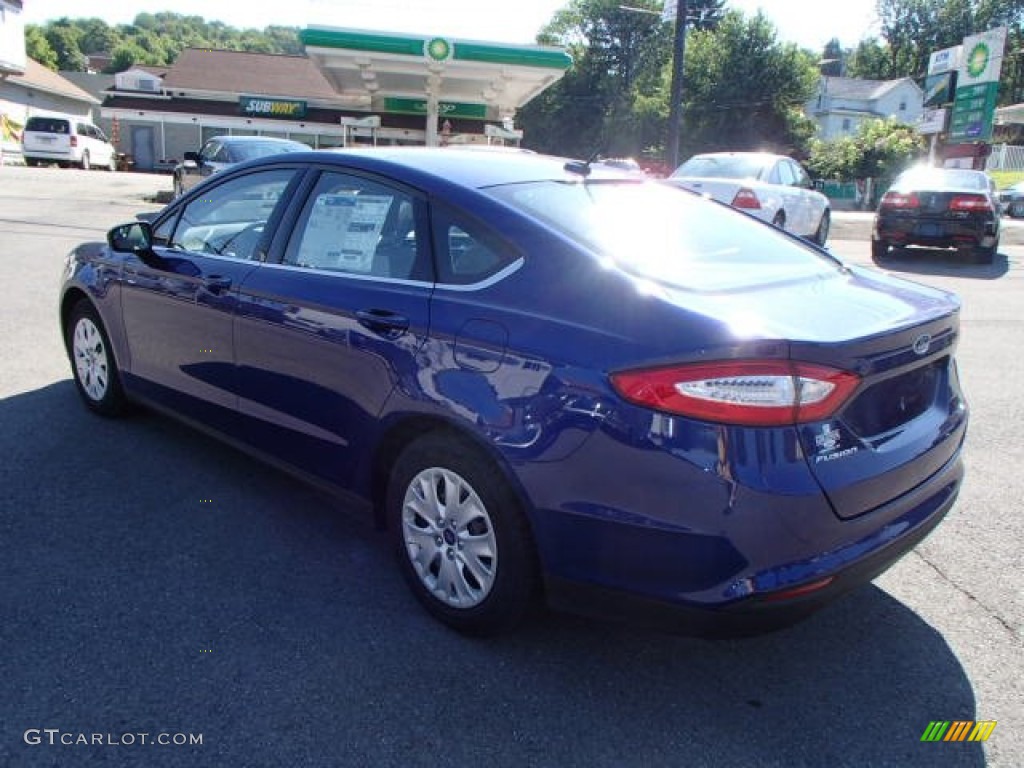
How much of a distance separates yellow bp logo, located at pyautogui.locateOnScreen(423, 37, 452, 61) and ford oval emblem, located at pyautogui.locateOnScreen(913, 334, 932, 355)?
72.8 feet

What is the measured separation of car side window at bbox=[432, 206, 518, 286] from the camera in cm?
287

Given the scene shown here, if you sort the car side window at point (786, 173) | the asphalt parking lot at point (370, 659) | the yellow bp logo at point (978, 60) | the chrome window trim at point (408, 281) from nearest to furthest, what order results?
the asphalt parking lot at point (370, 659), the chrome window trim at point (408, 281), the car side window at point (786, 173), the yellow bp logo at point (978, 60)

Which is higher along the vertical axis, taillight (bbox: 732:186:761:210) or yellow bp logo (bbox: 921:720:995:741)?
taillight (bbox: 732:186:761:210)

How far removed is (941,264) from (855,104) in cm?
6914

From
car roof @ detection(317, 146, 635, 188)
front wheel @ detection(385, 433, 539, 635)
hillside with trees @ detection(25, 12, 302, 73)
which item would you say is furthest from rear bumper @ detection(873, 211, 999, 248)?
hillside with trees @ detection(25, 12, 302, 73)

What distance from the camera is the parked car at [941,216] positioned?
13422 millimetres

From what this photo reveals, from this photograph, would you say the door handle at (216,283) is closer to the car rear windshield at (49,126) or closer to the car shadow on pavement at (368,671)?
the car shadow on pavement at (368,671)

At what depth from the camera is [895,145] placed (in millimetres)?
43000

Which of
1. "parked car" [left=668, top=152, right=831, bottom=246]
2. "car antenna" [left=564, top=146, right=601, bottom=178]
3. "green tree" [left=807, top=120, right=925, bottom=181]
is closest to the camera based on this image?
"car antenna" [left=564, top=146, right=601, bottom=178]

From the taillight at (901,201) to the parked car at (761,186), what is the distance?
1.03m

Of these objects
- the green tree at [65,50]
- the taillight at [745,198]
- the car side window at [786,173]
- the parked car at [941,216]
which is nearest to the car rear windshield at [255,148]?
the taillight at [745,198]

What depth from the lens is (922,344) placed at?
275 cm

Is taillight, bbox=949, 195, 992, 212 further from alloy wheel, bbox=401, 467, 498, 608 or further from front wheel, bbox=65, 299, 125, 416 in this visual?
alloy wheel, bbox=401, 467, 498, 608

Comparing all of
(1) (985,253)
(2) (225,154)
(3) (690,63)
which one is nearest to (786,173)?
(1) (985,253)
